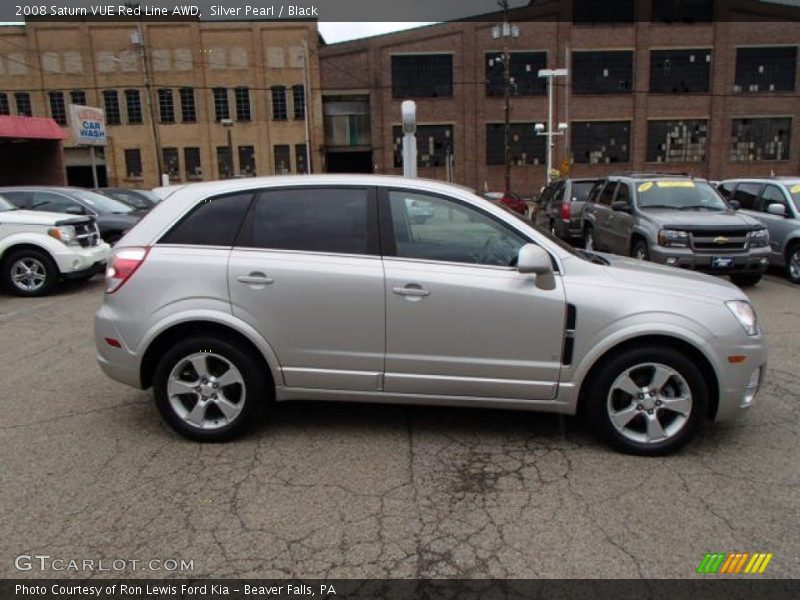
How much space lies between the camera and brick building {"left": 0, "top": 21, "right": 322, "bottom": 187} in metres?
47.5

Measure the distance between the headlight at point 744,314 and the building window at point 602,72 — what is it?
154 ft

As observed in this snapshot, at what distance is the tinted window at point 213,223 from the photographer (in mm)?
4266

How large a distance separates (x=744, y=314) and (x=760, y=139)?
51.9m

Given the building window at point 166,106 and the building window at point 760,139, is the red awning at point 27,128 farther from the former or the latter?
the building window at point 760,139

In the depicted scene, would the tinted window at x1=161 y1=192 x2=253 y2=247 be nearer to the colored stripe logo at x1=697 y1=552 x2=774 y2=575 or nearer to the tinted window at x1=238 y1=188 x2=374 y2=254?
the tinted window at x1=238 y1=188 x2=374 y2=254

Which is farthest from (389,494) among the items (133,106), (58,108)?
(58,108)

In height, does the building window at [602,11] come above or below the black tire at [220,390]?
above

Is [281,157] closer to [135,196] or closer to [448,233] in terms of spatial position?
[135,196]

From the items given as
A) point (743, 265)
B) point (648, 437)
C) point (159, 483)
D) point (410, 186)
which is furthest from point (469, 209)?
point (743, 265)

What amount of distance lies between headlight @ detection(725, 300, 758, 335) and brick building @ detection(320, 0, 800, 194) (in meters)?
44.8

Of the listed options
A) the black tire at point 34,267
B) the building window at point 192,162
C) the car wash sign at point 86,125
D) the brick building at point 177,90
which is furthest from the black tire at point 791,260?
the building window at point 192,162

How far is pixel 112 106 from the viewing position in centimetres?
4809

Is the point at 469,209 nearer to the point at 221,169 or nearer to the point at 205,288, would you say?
the point at 205,288

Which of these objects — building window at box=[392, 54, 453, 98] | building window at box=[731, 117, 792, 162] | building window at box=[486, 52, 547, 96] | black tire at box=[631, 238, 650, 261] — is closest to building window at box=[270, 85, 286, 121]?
building window at box=[392, 54, 453, 98]
